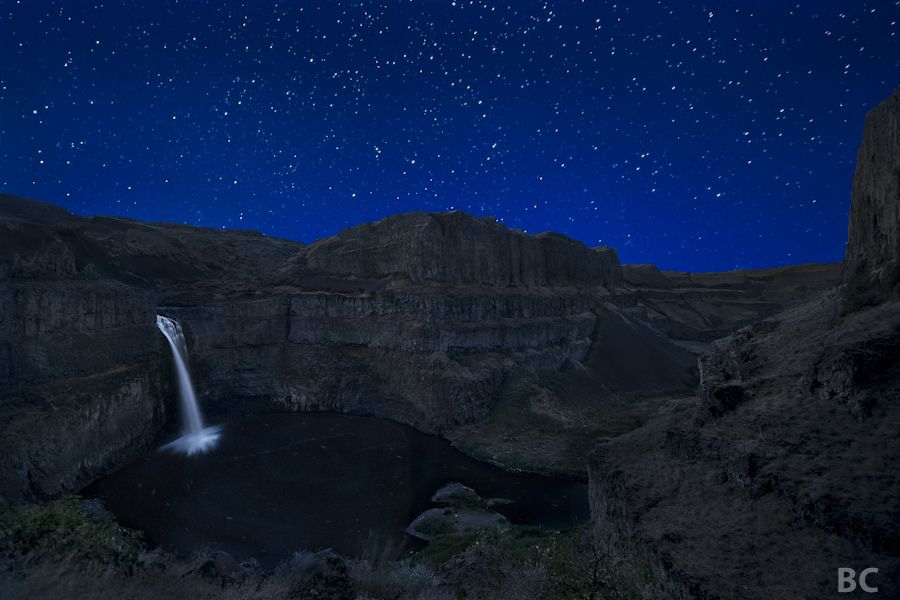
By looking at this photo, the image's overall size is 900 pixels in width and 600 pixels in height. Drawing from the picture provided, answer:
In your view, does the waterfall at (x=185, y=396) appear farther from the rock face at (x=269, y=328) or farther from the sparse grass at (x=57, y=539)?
the sparse grass at (x=57, y=539)

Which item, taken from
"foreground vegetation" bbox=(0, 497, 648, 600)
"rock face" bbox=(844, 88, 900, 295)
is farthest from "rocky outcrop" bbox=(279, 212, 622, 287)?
"rock face" bbox=(844, 88, 900, 295)

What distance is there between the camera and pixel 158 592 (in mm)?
10266

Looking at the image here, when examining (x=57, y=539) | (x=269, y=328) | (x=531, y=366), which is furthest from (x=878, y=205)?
(x=269, y=328)

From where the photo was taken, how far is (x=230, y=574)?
13.6 meters

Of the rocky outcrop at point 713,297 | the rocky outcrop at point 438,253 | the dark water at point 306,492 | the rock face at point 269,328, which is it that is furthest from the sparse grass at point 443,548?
the rocky outcrop at point 713,297

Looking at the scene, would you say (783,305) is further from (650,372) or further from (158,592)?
(158,592)

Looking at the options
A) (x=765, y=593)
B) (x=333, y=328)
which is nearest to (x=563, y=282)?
(x=333, y=328)

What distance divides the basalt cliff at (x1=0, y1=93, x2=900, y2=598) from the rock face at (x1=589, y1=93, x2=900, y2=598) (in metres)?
0.06

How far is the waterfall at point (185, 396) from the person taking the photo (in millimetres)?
34156

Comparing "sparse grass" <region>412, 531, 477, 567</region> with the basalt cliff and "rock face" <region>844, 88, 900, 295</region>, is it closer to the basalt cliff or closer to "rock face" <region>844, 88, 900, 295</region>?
the basalt cliff

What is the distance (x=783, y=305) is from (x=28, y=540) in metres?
93.6

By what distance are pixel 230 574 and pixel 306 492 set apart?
12.6 meters

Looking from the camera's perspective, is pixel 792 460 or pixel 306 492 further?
pixel 306 492

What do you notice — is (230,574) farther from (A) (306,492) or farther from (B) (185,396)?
(B) (185,396)
